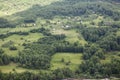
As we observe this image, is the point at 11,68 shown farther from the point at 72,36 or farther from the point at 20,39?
the point at 72,36

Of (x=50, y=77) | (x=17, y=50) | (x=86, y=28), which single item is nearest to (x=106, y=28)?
(x=86, y=28)

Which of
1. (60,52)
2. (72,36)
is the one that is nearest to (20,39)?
(60,52)

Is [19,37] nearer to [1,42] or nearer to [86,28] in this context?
[1,42]

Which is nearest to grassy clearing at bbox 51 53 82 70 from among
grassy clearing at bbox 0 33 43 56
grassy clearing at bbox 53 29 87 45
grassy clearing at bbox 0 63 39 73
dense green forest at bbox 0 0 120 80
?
dense green forest at bbox 0 0 120 80

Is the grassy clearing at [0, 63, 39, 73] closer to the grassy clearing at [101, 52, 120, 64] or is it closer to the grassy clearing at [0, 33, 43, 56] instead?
the grassy clearing at [0, 33, 43, 56]

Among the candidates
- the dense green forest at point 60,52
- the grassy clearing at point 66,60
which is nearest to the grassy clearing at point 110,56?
the dense green forest at point 60,52

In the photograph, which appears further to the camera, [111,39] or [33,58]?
[111,39]

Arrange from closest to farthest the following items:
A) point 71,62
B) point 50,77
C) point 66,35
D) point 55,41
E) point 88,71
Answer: point 50,77 → point 88,71 → point 71,62 → point 55,41 → point 66,35

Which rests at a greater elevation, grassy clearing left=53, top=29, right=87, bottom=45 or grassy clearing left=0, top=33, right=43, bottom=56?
grassy clearing left=0, top=33, right=43, bottom=56
